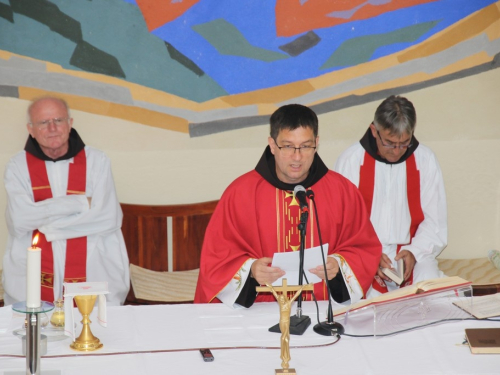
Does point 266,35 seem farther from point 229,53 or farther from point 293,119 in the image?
point 293,119

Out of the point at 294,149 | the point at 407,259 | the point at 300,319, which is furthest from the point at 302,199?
the point at 407,259

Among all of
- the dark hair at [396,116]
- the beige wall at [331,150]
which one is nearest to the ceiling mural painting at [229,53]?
the beige wall at [331,150]

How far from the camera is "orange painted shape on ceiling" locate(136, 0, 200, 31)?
262 inches

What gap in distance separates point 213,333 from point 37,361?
98cm

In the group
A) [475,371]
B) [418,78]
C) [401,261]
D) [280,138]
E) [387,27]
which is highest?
[387,27]

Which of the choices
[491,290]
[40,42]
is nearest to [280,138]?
[491,290]

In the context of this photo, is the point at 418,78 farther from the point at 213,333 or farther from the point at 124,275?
the point at 213,333

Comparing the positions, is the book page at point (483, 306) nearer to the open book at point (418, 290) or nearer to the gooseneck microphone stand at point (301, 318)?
the open book at point (418, 290)

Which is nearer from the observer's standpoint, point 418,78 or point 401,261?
point 401,261

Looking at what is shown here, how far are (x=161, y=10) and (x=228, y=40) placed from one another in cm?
64

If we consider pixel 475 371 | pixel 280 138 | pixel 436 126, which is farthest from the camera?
pixel 436 126

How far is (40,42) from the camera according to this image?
6586 mm

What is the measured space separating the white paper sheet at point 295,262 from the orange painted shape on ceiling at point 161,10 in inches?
135

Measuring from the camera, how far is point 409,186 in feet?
19.9
